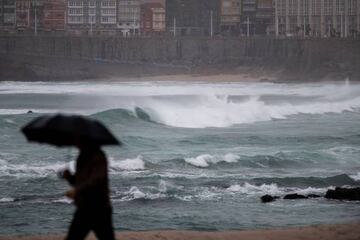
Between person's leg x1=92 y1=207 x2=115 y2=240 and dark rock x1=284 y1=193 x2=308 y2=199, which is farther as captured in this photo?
dark rock x1=284 y1=193 x2=308 y2=199

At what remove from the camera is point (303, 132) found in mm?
28469

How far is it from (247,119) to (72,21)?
6607 cm

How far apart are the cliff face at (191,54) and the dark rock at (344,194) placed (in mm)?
61805

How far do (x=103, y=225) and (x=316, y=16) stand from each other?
97.6 m

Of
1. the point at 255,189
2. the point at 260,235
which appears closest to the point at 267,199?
the point at 255,189

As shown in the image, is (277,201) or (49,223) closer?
(49,223)

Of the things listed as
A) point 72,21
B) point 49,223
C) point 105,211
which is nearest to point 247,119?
point 49,223

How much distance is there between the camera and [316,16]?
339 ft

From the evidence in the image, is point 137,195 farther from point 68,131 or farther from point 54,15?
point 54,15

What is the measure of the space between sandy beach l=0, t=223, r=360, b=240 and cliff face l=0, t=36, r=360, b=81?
215 feet

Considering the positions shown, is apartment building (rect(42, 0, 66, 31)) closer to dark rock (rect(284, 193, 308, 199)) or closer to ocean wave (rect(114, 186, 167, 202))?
ocean wave (rect(114, 186, 167, 202))

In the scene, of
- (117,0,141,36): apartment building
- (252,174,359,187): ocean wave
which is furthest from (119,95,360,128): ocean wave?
(117,0,141,36): apartment building

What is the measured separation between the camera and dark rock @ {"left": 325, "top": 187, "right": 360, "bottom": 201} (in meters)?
15.0

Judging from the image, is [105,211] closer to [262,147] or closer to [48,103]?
[262,147]
